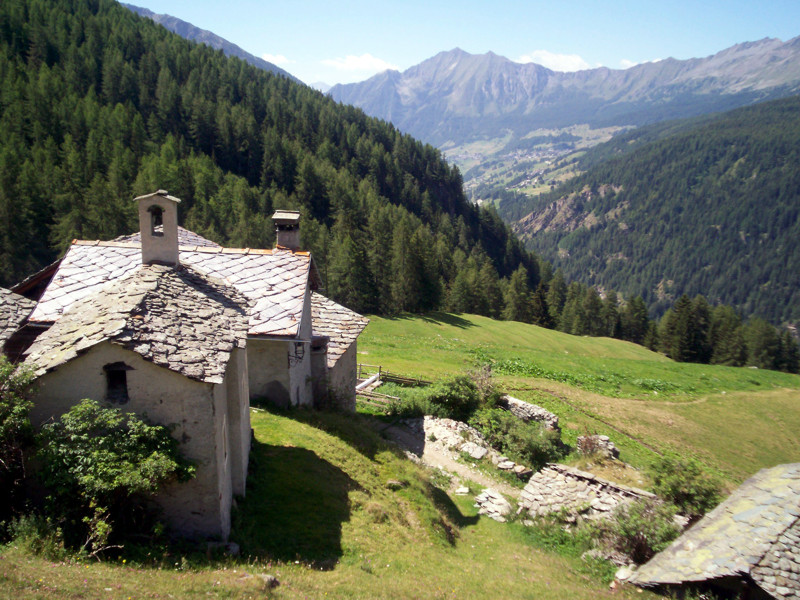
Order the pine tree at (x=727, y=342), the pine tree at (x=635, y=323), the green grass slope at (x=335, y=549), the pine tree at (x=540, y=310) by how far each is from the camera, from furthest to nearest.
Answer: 1. the pine tree at (x=635, y=323)
2. the pine tree at (x=540, y=310)
3. the pine tree at (x=727, y=342)
4. the green grass slope at (x=335, y=549)

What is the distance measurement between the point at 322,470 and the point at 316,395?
7592 mm

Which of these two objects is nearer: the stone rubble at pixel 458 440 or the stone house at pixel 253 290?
the stone house at pixel 253 290

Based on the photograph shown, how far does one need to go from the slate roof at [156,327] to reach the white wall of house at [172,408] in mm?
283

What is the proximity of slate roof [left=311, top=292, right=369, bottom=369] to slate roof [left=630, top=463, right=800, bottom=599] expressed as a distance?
14316 millimetres

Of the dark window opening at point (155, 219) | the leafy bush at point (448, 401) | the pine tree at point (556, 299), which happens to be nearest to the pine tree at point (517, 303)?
the pine tree at point (556, 299)

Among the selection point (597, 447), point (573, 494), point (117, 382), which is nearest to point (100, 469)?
point (117, 382)

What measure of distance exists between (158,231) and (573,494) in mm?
16944

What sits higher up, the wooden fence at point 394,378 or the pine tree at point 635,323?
the wooden fence at point 394,378

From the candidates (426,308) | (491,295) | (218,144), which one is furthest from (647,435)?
A: (218,144)

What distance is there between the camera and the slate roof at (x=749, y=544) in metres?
11.5

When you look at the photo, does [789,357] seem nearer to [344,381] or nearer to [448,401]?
[448,401]

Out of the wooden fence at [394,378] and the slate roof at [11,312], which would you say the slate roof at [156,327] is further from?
the wooden fence at [394,378]

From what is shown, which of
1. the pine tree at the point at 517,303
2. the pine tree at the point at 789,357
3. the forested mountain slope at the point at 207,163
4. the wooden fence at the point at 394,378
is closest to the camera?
the wooden fence at the point at 394,378

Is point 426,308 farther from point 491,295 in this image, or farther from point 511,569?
point 511,569
